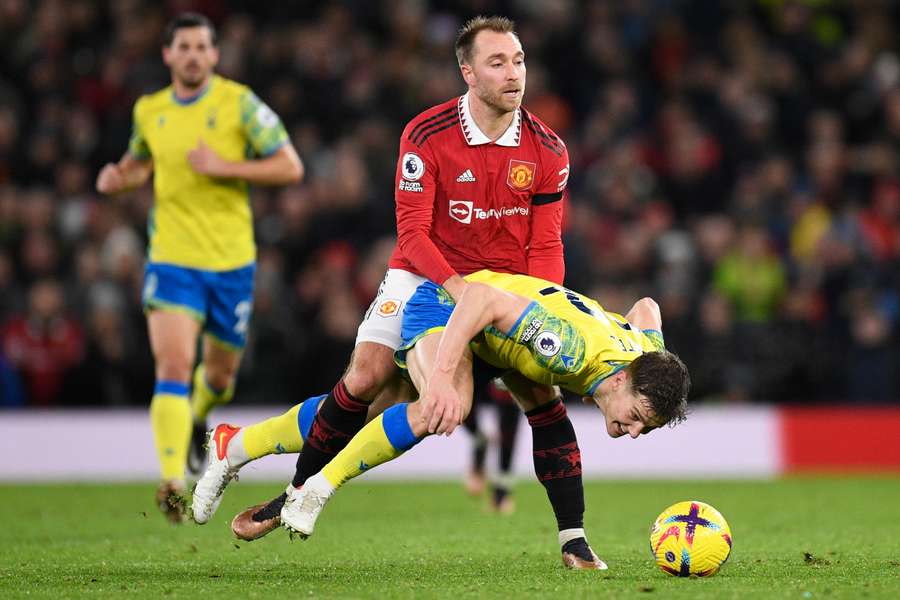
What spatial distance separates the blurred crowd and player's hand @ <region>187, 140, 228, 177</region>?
14.9 feet

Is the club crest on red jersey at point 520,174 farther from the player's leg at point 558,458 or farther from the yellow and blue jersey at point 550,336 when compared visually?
the player's leg at point 558,458

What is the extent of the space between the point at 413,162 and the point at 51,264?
25.6ft

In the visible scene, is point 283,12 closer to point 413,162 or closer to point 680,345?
point 680,345

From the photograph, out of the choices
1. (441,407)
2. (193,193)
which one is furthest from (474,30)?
(193,193)

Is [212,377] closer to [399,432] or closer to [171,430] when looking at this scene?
[171,430]

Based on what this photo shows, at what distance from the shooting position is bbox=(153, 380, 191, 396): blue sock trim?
8273 mm

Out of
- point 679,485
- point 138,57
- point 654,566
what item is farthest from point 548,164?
point 138,57

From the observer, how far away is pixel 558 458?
6188mm

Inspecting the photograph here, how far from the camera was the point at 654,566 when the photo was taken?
619cm

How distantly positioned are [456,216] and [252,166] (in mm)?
2248

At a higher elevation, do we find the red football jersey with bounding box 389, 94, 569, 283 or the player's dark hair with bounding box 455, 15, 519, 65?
the player's dark hair with bounding box 455, 15, 519, 65

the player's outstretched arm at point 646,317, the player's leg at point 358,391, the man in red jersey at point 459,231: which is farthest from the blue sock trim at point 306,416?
the player's outstretched arm at point 646,317

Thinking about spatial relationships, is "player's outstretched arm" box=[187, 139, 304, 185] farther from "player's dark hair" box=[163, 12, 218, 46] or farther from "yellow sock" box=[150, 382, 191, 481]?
"yellow sock" box=[150, 382, 191, 481]

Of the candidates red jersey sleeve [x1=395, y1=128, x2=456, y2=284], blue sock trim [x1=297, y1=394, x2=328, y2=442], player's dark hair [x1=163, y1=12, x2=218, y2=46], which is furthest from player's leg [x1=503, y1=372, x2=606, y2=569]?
player's dark hair [x1=163, y1=12, x2=218, y2=46]
